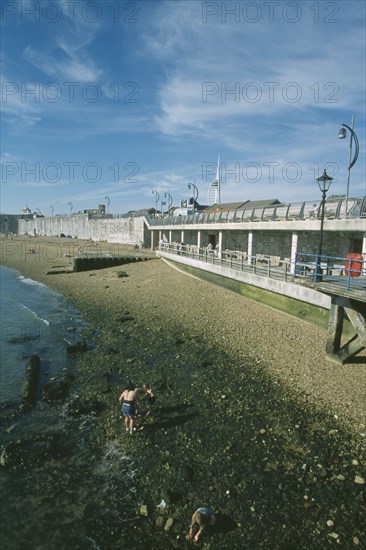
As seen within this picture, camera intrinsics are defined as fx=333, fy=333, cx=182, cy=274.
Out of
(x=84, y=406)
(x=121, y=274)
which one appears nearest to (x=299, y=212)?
(x=84, y=406)

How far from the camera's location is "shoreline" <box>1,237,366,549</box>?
6.85 metres

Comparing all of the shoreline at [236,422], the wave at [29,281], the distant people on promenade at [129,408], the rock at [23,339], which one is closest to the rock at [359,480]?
the shoreline at [236,422]

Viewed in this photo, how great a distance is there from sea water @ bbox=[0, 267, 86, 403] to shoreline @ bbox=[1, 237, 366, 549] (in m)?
1.58

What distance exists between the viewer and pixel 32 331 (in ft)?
63.0

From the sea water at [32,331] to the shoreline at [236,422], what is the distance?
1.58 meters

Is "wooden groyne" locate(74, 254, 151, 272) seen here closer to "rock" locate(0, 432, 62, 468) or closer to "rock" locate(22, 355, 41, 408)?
"rock" locate(22, 355, 41, 408)

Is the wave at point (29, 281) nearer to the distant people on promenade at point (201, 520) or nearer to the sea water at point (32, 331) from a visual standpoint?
the sea water at point (32, 331)

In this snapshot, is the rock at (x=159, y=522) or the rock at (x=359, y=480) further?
the rock at (x=359, y=480)

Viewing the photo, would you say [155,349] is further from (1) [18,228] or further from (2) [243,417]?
(1) [18,228]

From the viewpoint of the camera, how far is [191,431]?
373 inches

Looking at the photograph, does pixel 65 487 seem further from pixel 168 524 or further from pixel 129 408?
pixel 168 524

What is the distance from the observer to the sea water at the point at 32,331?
13984 millimetres

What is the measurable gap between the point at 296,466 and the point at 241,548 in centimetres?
252

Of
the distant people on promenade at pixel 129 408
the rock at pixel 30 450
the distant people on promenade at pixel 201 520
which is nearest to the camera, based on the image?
the distant people on promenade at pixel 201 520
